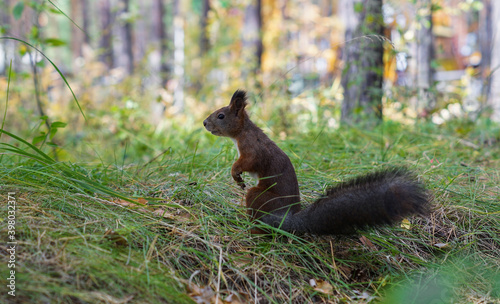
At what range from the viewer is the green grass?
4.37 ft

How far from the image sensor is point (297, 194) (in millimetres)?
1974

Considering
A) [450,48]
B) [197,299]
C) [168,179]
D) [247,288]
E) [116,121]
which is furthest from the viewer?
[450,48]

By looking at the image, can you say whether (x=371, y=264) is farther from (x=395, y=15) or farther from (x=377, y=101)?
(x=395, y=15)

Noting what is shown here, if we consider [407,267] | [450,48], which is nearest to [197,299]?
[407,267]

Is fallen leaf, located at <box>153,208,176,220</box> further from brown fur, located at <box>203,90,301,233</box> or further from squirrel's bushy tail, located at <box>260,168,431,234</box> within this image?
squirrel's bushy tail, located at <box>260,168,431,234</box>

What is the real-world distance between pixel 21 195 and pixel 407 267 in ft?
5.71

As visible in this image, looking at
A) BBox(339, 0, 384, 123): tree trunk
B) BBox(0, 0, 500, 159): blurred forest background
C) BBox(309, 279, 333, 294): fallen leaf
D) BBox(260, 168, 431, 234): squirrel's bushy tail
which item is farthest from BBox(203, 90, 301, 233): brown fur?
BBox(339, 0, 384, 123): tree trunk

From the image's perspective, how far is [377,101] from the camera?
4.32 meters

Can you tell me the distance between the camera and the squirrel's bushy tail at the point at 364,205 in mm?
1490

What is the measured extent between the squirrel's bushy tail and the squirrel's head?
63cm

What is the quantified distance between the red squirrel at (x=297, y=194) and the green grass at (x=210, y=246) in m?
0.12

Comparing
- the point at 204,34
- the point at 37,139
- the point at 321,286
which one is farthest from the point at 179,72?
the point at 321,286

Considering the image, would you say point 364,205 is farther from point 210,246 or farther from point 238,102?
point 238,102

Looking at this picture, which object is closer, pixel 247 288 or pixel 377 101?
pixel 247 288
